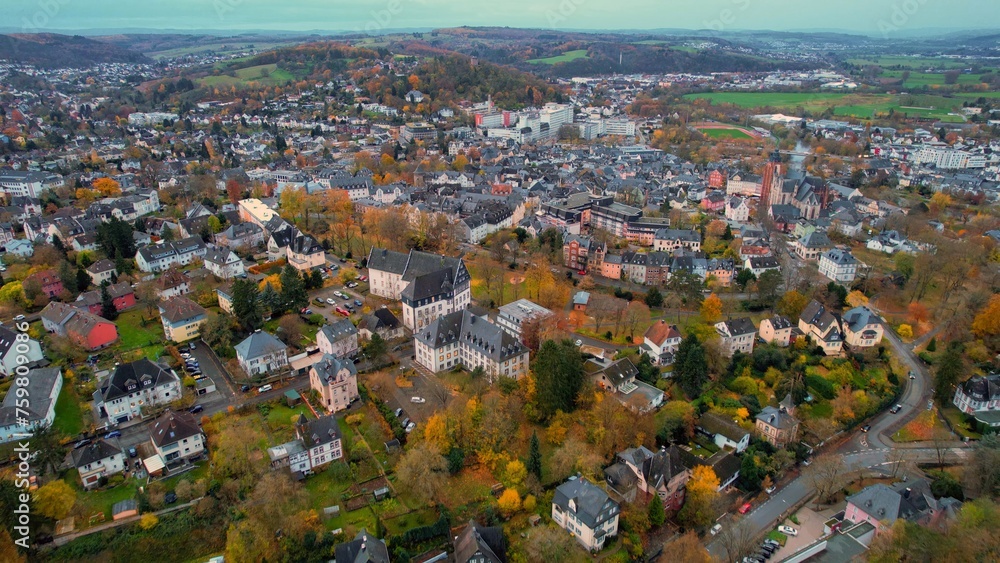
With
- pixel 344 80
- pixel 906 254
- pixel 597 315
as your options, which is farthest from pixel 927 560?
pixel 344 80

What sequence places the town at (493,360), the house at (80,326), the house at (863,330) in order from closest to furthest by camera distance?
the town at (493,360) < the house at (80,326) < the house at (863,330)

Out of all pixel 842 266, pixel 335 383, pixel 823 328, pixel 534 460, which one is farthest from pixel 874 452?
pixel 335 383

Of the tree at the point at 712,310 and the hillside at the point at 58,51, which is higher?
the hillside at the point at 58,51

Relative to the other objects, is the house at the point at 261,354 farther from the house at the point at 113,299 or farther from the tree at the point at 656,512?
the tree at the point at 656,512

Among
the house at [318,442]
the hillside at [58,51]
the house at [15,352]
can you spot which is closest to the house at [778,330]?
the house at [318,442]

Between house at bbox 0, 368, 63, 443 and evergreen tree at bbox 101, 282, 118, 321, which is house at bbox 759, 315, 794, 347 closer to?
house at bbox 0, 368, 63, 443

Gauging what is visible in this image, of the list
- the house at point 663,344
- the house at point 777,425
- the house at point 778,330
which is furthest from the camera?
the house at point 778,330

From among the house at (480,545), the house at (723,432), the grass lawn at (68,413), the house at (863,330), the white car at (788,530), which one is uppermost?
the house at (863,330)

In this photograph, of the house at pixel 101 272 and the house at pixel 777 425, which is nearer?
the house at pixel 777 425
